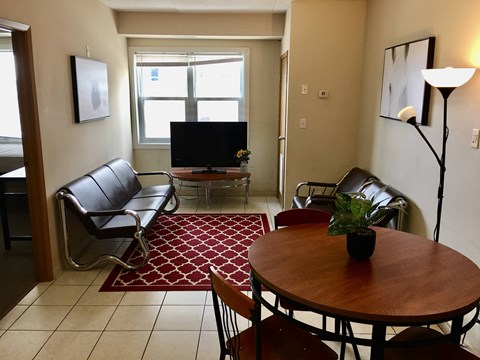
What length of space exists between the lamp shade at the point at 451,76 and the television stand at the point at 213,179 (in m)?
3.27

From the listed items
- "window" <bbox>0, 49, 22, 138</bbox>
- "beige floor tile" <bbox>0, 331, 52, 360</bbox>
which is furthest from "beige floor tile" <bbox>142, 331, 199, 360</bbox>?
"window" <bbox>0, 49, 22, 138</bbox>

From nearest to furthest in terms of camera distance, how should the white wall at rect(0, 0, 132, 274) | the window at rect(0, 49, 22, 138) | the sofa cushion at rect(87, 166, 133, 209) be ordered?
the white wall at rect(0, 0, 132, 274), the sofa cushion at rect(87, 166, 133, 209), the window at rect(0, 49, 22, 138)

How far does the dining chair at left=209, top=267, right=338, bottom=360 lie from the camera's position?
1.58m

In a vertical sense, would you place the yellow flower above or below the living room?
below

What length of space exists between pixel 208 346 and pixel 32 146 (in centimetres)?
204

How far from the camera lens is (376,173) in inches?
163

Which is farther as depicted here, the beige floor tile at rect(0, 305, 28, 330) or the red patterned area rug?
the red patterned area rug

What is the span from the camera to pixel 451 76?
2287mm

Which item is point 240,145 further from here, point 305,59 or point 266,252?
point 266,252

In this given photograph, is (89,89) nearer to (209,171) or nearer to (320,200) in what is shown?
(209,171)

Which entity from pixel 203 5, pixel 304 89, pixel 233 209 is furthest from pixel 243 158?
pixel 203 5

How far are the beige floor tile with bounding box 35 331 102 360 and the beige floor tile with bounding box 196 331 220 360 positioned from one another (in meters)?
0.69

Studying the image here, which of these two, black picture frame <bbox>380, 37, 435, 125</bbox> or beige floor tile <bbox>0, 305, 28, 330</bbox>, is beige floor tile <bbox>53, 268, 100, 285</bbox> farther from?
black picture frame <bbox>380, 37, 435, 125</bbox>

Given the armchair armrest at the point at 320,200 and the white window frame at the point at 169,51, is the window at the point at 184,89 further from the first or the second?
the armchair armrest at the point at 320,200
